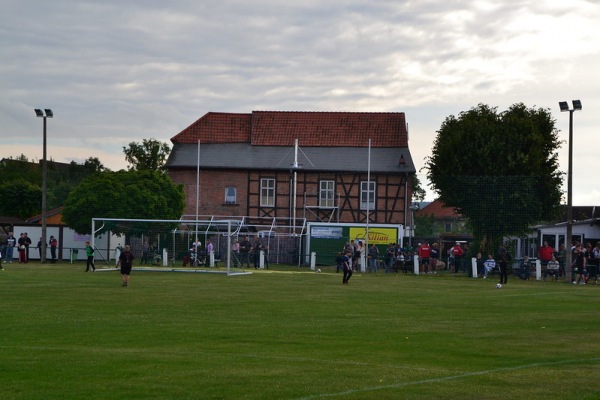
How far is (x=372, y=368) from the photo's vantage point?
15.3 meters

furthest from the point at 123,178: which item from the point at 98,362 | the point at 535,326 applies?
the point at 98,362

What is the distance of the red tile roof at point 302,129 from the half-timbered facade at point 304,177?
0.40 feet

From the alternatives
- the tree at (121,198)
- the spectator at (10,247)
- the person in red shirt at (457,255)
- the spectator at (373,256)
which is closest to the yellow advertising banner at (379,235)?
the spectator at (373,256)

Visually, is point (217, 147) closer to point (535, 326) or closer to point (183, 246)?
point (183, 246)

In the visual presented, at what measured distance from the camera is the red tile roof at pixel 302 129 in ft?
251

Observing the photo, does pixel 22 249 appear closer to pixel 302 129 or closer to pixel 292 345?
pixel 302 129

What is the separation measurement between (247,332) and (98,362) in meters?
5.18

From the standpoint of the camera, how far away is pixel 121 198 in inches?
2456

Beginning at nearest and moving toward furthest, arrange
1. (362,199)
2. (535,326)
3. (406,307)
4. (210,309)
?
1. (535,326)
2. (210,309)
3. (406,307)
4. (362,199)

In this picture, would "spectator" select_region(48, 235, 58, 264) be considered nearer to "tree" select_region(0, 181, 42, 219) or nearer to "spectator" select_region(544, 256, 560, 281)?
"spectator" select_region(544, 256, 560, 281)

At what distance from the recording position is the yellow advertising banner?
2351 inches

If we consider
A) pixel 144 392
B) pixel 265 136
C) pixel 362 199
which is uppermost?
pixel 265 136

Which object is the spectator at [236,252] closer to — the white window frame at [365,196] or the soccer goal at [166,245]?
the soccer goal at [166,245]

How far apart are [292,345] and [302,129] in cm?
6024
